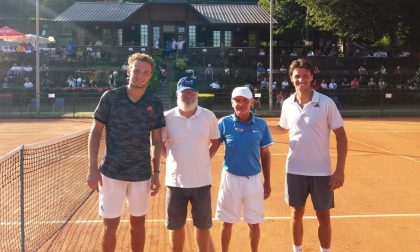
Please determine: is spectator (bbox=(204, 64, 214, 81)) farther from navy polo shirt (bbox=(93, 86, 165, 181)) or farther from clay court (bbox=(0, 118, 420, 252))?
navy polo shirt (bbox=(93, 86, 165, 181))

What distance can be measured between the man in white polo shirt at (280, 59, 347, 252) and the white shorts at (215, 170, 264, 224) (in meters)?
0.45

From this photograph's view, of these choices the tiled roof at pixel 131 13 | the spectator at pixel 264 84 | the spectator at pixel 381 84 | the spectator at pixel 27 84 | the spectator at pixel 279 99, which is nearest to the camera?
the spectator at pixel 279 99

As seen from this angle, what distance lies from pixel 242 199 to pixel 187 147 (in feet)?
2.95

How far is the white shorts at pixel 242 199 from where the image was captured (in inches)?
207

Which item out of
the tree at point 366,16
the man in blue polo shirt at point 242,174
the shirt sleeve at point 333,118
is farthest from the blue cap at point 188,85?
the tree at point 366,16

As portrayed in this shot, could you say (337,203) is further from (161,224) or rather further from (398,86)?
(398,86)

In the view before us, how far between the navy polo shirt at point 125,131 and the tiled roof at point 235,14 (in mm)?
38382

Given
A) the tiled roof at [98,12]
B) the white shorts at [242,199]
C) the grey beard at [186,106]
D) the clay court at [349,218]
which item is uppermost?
the tiled roof at [98,12]

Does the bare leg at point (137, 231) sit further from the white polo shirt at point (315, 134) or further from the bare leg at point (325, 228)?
the bare leg at point (325, 228)

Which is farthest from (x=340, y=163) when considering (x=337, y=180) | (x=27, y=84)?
(x=27, y=84)

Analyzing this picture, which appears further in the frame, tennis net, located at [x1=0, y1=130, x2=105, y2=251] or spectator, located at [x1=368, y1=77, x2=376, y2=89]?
spectator, located at [x1=368, y1=77, x2=376, y2=89]

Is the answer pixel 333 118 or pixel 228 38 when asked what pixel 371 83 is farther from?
pixel 333 118

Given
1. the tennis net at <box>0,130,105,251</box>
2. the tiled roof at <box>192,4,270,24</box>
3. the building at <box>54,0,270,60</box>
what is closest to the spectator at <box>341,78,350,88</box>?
the building at <box>54,0,270,60</box>

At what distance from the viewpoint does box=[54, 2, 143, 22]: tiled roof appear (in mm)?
41562
